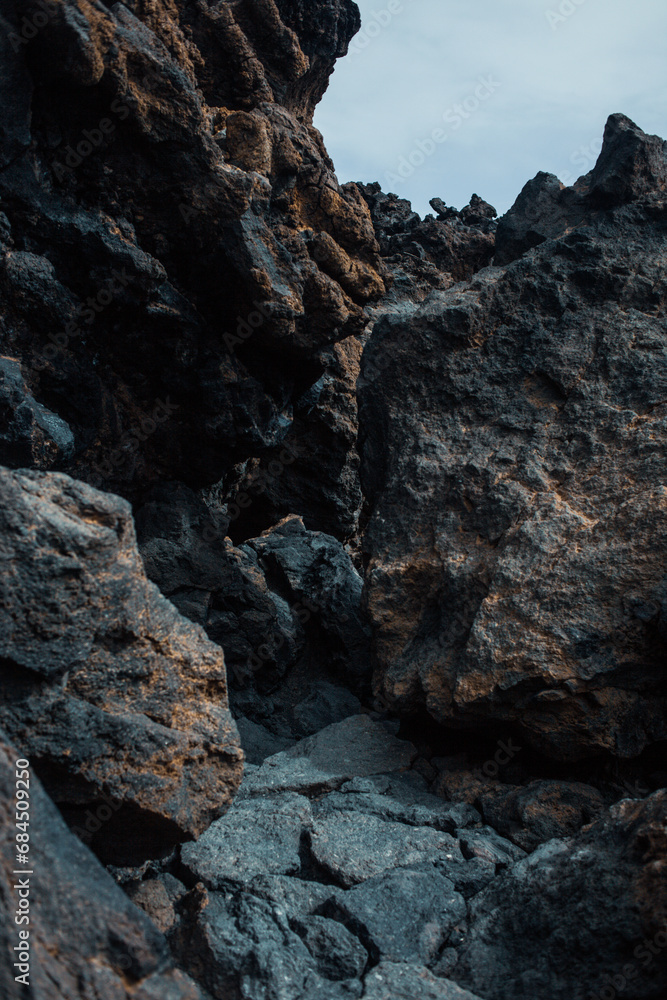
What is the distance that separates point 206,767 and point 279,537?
7046 mm

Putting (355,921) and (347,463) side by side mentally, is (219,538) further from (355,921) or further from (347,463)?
(355,921)

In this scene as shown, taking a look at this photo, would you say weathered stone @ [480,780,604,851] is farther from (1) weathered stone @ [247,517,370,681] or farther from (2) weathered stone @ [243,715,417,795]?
(1) weathered stone @ [247,517,370,681]

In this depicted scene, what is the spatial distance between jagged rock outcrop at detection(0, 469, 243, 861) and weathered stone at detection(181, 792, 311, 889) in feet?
2.03

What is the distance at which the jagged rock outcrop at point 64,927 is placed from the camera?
2375 millimetres

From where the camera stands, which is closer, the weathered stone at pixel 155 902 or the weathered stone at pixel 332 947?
the weathered stone at pixel 332 947

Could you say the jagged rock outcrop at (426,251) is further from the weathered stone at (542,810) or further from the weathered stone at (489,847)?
the weathered stone at (489,847)

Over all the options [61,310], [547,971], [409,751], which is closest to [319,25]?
[61,310]

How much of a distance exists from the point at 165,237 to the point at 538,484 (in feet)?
14.1

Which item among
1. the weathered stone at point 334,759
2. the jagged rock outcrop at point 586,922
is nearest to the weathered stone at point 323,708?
the weathered stone at point 334,759

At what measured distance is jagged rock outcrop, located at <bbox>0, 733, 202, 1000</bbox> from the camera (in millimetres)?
2375

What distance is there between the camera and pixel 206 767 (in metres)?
3.94

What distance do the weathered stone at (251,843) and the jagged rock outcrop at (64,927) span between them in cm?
176

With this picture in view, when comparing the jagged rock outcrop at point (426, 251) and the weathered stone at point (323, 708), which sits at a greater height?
the jagged rock outcrop at point (426, 251)

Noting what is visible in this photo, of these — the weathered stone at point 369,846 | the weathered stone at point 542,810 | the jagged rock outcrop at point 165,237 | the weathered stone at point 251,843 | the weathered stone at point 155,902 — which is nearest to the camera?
the weathered stone at point 155,902
